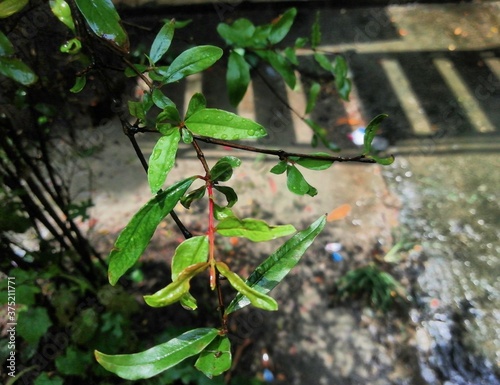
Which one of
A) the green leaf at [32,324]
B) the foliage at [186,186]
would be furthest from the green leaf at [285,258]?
the green leaf at [32,324]

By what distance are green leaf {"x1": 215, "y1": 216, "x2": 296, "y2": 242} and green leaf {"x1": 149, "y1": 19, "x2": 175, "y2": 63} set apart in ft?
1.27

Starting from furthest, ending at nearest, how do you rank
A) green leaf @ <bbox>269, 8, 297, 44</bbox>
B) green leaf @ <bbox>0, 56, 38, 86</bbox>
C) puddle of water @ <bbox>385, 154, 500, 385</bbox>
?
puddle of water @ <bbox>385, 154, 500, 385</bbox> < green leaf @ <bbox>269, 8, 297, 44</bbox> < green leaf @ <bbox>0, 56, 38, 86</bbox>

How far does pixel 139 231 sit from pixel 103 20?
1.29 ft

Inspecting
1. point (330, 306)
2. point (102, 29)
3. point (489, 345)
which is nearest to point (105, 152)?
point (330, 306)

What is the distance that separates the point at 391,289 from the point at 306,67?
223cm

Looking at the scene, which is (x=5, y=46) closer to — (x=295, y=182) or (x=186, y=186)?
(x=186, y=186)

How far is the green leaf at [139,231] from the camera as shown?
0.66m

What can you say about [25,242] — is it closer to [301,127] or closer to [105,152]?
[105,152]

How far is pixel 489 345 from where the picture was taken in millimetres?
2496

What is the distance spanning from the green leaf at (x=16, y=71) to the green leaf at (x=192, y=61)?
42 cm

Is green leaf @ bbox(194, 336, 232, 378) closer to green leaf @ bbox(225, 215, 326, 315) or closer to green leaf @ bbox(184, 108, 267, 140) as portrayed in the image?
green leaf @ bbox(225, 215, 326, 315)

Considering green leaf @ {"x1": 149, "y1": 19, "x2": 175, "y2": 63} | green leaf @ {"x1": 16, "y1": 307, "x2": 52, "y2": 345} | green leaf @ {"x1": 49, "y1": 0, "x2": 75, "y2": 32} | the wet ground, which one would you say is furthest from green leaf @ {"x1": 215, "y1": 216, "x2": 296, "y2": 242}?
the wet ground

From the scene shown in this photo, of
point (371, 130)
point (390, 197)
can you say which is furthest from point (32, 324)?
point (390, 197)

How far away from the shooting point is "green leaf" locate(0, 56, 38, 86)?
3.11 feet
